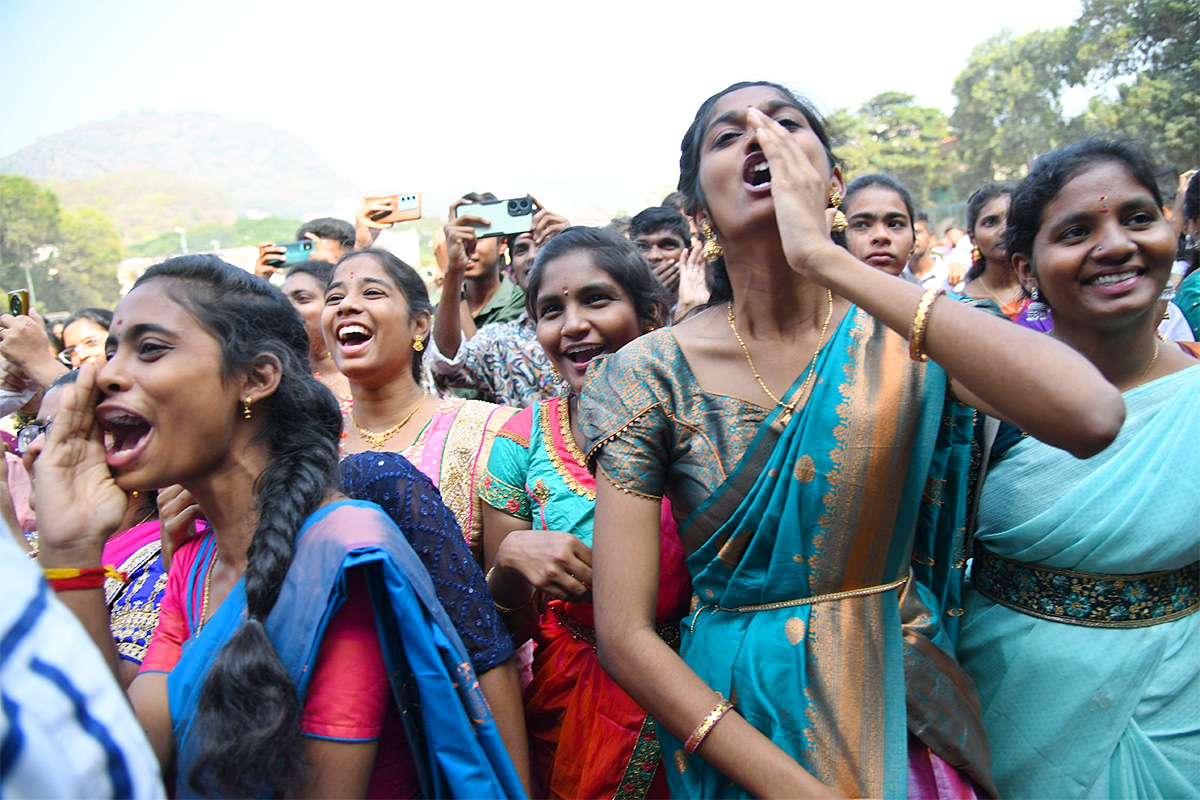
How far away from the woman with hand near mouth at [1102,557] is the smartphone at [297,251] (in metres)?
4.09

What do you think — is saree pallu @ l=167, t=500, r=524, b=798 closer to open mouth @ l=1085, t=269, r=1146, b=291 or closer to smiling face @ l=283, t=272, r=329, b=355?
open mouth @ l=1085, t=269, r=1146, b=291

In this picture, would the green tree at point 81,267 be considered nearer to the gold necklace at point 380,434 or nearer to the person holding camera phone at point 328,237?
the person holding camera phone at point 328,237

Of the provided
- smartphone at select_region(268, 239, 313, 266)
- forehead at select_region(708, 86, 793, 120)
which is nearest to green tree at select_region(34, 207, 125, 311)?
smartphone at select_region(268, 239, 313, 266)

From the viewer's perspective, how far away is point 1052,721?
1.90 meters

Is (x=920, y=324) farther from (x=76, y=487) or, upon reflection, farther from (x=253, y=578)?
(x=76, y=487)

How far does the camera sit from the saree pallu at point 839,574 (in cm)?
158

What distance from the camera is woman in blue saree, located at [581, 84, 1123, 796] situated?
156cm

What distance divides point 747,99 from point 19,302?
3684mm

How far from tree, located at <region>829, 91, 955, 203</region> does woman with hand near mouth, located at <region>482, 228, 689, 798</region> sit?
53.7 metres

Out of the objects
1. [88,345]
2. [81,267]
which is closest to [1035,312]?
[88,345]

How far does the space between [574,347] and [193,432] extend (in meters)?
1.21

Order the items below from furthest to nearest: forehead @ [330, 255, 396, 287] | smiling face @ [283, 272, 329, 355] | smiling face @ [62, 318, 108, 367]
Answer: smiling face @ [62, 318, 108, 367], smiling face @ [283, 272, 329, 355], forehead @ [330, 255, 396, 287]

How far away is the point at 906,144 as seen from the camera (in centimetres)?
Answer: 5606

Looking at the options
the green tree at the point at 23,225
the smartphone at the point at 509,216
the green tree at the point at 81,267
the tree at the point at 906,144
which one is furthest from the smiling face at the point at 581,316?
the green tree at the point at 81,267
